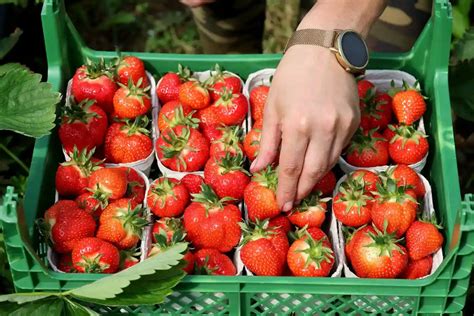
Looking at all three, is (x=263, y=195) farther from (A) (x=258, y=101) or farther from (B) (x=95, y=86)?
(B) (x=95, y=86)

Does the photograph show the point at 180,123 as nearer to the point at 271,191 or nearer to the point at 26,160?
the point at 271,191

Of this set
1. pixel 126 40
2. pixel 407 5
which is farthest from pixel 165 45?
pixel 407 5

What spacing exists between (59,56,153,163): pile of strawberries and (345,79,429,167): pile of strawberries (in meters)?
0.43

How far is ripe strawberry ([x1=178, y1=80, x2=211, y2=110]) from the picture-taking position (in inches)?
75.6

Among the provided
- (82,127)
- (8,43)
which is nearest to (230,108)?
(82,127)

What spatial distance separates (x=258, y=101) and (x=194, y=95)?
0.14m

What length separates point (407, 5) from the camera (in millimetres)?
2162

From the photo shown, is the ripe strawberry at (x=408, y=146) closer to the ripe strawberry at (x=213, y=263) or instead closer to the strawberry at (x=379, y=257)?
the strawberry at (x=379, y=257)

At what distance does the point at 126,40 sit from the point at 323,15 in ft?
5.24

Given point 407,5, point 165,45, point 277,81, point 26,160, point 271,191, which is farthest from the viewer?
point 165,45

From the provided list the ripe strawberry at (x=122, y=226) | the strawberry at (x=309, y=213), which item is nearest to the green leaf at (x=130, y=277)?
the ripe strawberry at (x=122, y=226)

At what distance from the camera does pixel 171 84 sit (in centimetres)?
197

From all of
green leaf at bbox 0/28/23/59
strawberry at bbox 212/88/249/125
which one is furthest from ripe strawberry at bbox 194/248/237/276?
green leaf at bbox 0/28/23/59

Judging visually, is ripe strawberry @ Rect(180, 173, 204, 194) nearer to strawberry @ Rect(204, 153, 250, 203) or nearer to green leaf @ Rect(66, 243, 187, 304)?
strawberry @ Rect(204, 153, 250, 203)
